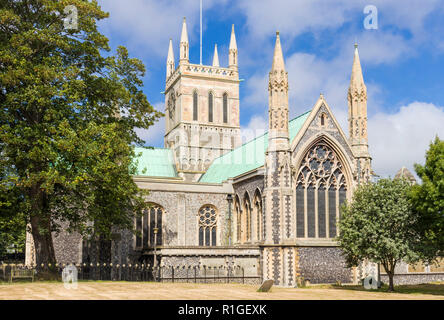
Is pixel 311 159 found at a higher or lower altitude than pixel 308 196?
higher

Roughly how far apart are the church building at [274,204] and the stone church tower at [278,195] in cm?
6

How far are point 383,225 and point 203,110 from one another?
118ft

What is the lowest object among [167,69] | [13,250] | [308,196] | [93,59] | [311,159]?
[13,250]

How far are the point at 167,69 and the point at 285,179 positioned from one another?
125 ft

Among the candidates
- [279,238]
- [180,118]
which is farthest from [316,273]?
[180,118]

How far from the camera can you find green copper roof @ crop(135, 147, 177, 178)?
176 ft

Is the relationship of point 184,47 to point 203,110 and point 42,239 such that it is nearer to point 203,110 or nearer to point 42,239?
point 203,110

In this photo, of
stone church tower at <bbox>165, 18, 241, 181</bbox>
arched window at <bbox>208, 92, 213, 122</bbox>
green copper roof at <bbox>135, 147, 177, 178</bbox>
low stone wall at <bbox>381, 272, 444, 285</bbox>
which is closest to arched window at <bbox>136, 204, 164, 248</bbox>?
green copper roof at <bbox>135, 147, 177, 178</bbox>

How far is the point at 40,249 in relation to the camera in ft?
93.1

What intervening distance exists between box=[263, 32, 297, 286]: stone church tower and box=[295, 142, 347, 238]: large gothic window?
1641mm

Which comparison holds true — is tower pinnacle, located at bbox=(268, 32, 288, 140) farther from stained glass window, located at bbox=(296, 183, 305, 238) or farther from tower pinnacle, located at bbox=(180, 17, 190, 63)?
tower pinnacle, located at bbox=(180, 17, 190, 63)

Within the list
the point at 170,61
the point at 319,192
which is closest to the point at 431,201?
the point at 319,192

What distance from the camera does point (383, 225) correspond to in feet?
90.3

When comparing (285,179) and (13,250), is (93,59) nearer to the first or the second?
(285,179)
